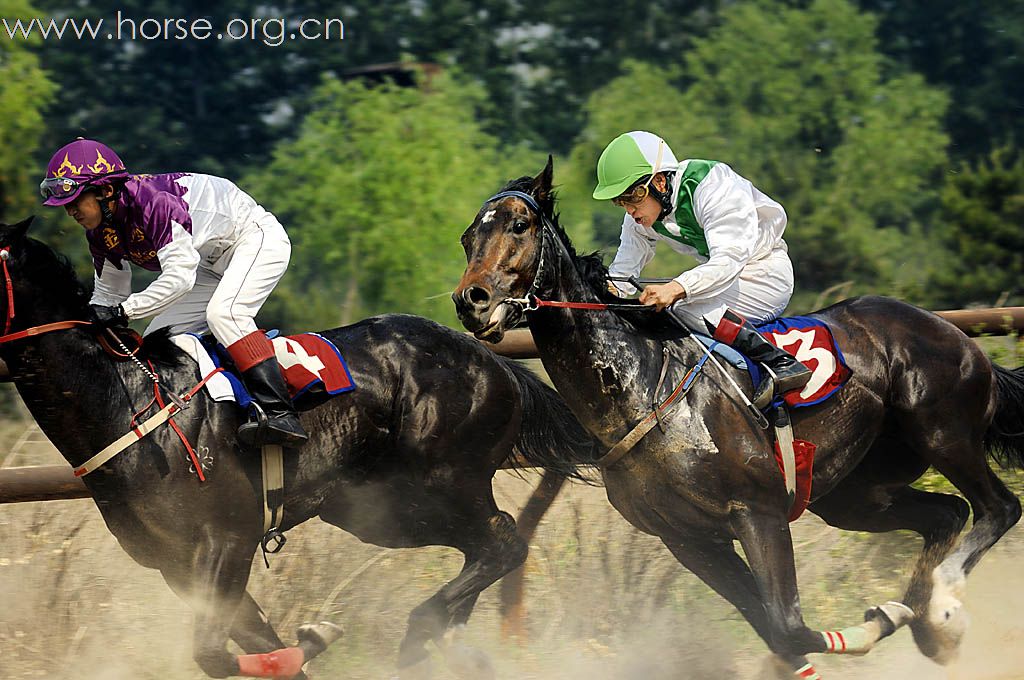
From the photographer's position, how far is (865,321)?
5422mm

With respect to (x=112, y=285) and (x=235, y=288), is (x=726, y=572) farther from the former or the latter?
(x=112, y=285)

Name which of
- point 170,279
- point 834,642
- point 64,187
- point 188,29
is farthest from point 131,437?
point 188,29

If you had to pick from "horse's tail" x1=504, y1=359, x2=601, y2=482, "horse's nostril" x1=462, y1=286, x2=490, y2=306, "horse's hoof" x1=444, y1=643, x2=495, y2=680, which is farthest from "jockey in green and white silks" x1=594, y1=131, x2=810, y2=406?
"horse's hoof" x1=444, y1=643, x2=495, y2=680

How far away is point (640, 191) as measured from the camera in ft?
16.3

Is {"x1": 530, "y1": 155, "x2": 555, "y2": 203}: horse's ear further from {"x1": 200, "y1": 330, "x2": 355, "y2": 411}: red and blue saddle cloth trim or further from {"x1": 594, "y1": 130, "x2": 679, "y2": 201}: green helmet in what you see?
{"x1": 200, "y1": 330, "x2": 355, "y2": 411}: red and blue saddle cloth trim

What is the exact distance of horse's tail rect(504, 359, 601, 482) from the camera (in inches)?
228

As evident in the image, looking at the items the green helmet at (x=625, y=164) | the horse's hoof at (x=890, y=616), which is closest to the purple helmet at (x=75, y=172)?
the green helmet at (x=625, y=164)

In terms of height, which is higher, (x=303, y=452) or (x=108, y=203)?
(x=108, y=203)

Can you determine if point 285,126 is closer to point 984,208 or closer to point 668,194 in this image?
point 984,208

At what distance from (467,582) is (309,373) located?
1.12m

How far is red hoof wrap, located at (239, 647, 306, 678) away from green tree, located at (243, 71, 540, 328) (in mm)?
12320

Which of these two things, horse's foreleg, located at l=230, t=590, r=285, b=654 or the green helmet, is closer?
the green helmet

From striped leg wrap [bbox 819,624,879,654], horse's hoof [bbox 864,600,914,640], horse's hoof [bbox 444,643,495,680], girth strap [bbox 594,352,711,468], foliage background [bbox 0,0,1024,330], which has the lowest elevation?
foliage background [bbox 0,0,1024,330]

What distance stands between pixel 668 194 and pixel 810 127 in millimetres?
24064
